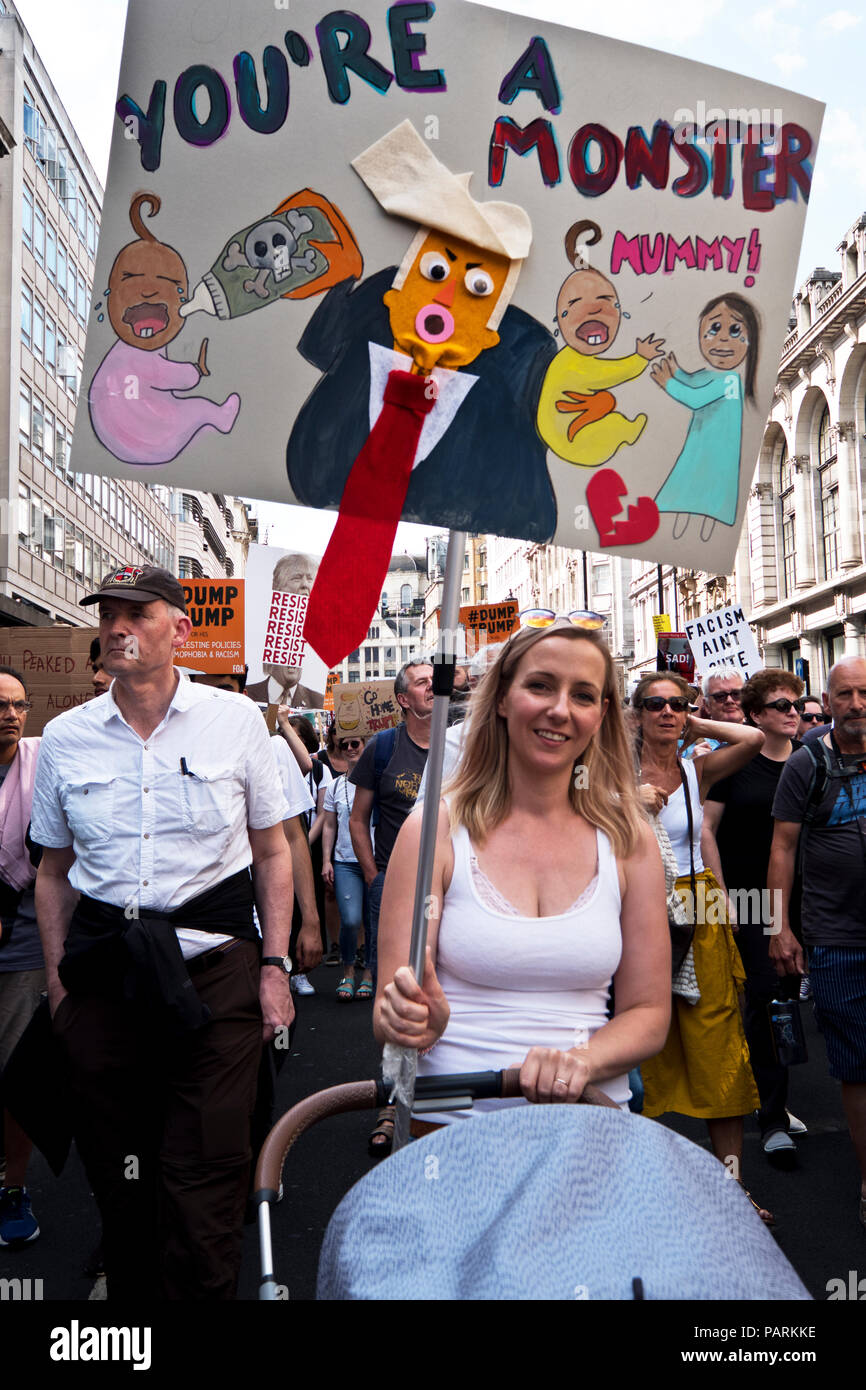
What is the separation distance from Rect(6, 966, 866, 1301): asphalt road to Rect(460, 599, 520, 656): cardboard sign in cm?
898

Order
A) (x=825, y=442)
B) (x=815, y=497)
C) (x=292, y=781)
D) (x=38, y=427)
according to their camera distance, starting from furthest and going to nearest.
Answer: (x=815, y=497)
(x=825, y=442)
(x=38, y=427)
(x=292, y=781)

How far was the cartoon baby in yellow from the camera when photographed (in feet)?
8.61

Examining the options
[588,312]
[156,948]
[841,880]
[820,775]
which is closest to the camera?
[588,312]

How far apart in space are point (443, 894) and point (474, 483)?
889 millimetres

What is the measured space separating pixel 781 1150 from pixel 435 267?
14.6 ft

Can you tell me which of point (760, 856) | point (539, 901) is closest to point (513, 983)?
point (539, 901)

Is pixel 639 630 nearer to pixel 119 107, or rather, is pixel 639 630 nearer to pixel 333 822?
pixel 333 822

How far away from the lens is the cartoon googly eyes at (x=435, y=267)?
2545mm

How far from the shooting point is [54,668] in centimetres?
1035

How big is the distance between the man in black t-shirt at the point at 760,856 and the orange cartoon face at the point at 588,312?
349 centimetres

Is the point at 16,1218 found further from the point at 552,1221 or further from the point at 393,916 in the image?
the point at 552,1221

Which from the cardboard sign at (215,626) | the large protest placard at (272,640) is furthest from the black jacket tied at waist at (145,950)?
the cardboard sign at (215,626)

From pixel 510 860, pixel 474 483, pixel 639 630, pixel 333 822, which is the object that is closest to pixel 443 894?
Result: pixel 510 860

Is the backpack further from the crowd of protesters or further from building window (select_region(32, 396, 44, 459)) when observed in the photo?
building window (select_region(32, 396, 44, 459))
